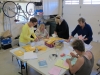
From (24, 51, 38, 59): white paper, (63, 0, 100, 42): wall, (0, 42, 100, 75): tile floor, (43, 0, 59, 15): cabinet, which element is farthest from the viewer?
(43, 0, 59, 15): cabinet

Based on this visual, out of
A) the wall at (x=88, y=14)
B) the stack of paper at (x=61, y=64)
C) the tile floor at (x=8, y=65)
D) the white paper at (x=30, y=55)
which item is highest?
the wall at (x=88, y=14)

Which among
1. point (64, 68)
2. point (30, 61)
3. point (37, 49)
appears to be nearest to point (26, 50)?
point (37, 49)

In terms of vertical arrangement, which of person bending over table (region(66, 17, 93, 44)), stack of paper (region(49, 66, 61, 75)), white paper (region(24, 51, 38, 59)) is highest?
person bending over table (region(66, 17, 93, 44))

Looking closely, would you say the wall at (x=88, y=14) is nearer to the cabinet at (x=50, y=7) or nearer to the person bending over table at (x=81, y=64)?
the cabinet at (x=50, y=7)

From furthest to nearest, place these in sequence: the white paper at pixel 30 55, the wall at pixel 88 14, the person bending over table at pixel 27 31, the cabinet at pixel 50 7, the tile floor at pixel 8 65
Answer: the cabinet at pixel 50 7
the wall at pixel 88 14
the tile floor at pixel 8 65
the person bending over table at pixel 27 31
the white paper at pixel 30 55

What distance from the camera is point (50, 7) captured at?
17.2 ft

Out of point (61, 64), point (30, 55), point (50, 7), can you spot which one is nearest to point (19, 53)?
point (30, 55)

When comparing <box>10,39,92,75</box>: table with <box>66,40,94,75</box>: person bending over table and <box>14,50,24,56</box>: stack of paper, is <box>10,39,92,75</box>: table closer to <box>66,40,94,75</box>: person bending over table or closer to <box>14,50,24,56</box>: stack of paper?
<box>14,50,24,56</box>: stack of paper

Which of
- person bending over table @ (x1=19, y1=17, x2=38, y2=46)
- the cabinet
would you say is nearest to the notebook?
person bending over table @ (x1=19, y1=17, x2=38, y2=46)

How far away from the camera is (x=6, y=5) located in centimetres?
388

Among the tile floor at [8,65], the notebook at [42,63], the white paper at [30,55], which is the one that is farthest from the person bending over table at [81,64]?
the tile floor at [8,65]

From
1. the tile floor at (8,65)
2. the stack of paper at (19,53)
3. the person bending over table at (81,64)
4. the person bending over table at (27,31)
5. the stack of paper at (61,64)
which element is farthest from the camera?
the tile floor at (8,65)

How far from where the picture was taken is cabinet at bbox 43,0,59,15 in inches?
198

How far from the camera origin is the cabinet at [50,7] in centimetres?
503
